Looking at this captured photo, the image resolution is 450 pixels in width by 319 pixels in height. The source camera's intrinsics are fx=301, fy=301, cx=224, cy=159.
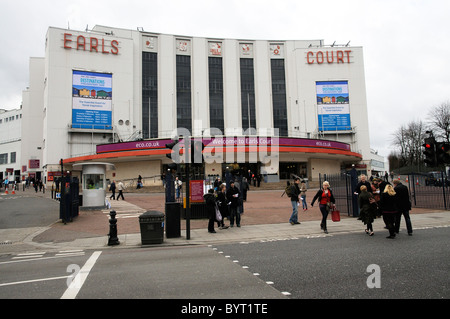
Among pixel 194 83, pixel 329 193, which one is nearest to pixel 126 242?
pixel 329 193

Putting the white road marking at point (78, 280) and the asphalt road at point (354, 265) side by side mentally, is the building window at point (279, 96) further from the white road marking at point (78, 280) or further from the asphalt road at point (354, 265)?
the white road marking at point (78, 280)

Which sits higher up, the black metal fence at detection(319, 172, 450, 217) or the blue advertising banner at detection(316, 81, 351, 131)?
the blue advertising banner at detection(316, 81, 351, 131)

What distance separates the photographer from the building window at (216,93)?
54641 millimetres

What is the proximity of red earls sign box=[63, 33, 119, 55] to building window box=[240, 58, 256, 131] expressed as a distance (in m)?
22.8

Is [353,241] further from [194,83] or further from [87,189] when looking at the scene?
[194,83]

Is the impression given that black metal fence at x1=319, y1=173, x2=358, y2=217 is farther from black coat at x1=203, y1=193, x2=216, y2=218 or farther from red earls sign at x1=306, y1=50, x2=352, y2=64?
red earls sign at x1=306, y1=50, x2=352, y2=64

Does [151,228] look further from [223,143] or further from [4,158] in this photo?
[4,158]

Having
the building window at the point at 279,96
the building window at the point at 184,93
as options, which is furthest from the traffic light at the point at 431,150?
the building window at the point at 279,96

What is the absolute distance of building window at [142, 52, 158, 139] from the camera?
5211cm

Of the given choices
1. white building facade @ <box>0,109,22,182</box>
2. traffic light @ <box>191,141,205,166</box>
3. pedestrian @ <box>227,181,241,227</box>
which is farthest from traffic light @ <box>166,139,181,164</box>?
white building facade @ <box>0,109,22,182</box>

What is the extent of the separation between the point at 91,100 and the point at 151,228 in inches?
1752

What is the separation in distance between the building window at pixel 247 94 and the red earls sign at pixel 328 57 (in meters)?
11.1
